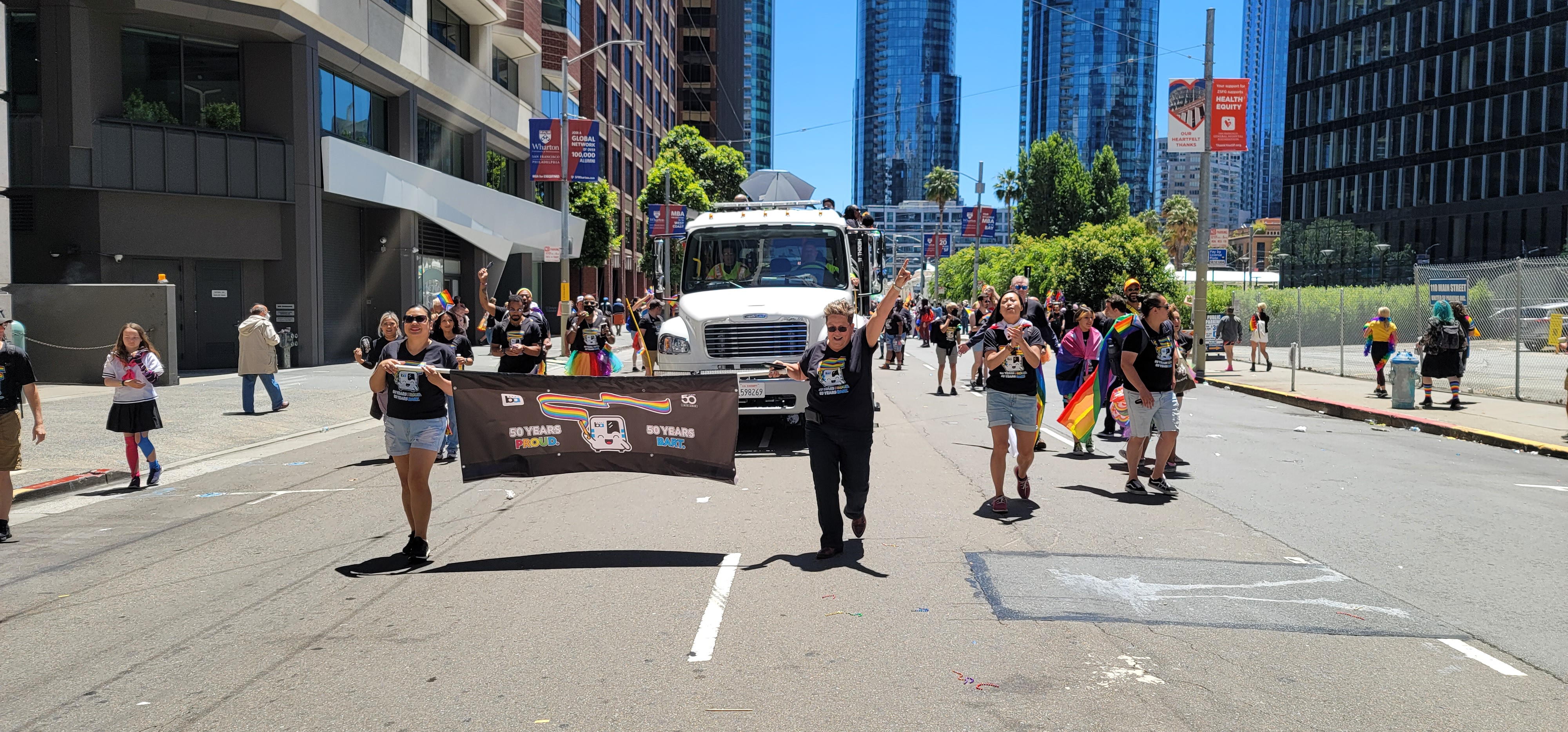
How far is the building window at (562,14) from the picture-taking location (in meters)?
44.8

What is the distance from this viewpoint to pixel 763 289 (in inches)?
546

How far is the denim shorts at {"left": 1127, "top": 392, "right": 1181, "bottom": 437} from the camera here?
375 inches

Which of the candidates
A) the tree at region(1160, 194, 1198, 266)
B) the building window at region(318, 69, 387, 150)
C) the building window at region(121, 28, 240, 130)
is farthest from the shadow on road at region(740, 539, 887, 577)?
the tree at region(1160, 194, 1198, 266)

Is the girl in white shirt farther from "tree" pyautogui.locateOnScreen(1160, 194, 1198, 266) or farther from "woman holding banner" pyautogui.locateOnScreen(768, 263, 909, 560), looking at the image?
"tree" pyautogui.locateOnScreen(1160, 194, 1198, 266)

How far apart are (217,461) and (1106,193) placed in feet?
251

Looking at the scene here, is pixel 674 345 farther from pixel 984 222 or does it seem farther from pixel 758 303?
pixel 984 222

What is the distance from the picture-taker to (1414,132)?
218 feet

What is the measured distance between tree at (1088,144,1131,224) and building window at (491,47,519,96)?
49.4 metres

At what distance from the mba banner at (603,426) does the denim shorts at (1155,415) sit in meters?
3.87

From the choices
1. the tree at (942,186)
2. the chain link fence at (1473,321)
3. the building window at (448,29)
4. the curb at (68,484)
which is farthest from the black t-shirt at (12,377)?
the tree at (942,186)

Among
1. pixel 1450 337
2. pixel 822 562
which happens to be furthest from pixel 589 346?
pixel 1450 337

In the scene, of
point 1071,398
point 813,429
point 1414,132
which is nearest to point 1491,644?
→ point 813,429

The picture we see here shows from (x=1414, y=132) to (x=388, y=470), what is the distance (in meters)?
71.0

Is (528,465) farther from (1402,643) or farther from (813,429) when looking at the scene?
(1402,643)
